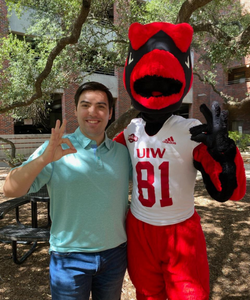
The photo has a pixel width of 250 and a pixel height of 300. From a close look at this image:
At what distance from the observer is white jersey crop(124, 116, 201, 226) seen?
5.61ft

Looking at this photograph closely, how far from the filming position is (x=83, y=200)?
149 cm

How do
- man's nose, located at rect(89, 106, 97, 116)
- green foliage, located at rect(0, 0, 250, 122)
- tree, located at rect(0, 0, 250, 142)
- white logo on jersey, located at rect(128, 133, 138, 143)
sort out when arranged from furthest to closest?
green foliage, located at rect(0, 0, 250, 122) < tree, located at rect(0, 0, 250, 142) < white logo on jersey, located at rect(128, 133, 138, 143) < man's nose, located at rect(89, 106, 97, 116)

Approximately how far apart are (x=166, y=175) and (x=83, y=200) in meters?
0.59

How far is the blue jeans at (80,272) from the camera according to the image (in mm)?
1472

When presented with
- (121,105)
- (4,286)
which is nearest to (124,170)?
(4,286)

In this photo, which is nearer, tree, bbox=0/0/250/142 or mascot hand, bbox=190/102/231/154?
mascot hand, bbox=190/102/231/154

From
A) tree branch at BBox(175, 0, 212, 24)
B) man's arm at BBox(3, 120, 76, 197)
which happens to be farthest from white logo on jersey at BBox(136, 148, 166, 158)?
tree branch at BBox(175, 0, 212, 24)

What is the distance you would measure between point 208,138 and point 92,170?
0.70 meters

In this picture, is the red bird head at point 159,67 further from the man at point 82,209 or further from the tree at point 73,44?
the tree at point 73,44

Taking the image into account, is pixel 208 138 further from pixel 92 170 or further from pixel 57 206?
pixel 57 206

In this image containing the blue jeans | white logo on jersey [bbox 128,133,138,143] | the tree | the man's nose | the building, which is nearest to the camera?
the blue jeans

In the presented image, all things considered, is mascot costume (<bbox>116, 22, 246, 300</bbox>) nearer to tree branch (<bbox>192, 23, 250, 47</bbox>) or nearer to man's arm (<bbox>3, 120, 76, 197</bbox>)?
man's arm (<bbox>3, 120, 76, 197</bbox>)

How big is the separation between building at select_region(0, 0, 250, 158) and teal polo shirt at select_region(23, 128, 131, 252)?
1051 centimetres

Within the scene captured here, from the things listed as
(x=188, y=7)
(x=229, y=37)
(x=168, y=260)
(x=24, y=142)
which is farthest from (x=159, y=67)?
(x=24, y=142)
